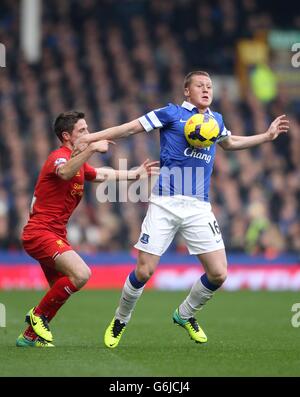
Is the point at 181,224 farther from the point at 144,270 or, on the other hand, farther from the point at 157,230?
the point at 144,270

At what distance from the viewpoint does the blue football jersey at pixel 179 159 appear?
9.02 m

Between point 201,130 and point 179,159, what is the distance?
37cm

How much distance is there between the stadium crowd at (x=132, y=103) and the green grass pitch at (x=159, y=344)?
154 inches

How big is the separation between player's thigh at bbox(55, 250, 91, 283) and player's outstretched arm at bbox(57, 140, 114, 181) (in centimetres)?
73

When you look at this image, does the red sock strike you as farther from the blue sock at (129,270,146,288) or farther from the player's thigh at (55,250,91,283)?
the blue sock at (129,270,146,288)

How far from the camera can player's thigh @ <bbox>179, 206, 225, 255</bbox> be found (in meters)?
8.98

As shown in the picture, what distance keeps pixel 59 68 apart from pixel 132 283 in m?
14.8

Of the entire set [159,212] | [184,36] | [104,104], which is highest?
[184,36]

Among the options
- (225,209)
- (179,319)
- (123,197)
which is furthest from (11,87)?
(179,319)

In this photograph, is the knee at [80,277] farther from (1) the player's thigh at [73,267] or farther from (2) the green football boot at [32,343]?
(2) the green football boot at [32,343]

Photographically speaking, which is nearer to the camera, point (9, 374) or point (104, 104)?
point (9, 374)

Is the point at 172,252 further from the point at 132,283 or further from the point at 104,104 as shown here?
the point at 132,283

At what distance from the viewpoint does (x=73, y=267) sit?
29.3 feet

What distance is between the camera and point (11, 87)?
73.2ft
